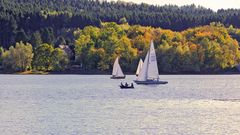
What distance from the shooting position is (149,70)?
320 ft

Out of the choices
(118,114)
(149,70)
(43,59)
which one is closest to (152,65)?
(149,70)

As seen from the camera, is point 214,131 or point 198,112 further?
point 198,112

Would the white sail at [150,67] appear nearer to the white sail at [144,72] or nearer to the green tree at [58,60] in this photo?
the white sail at [144,72]

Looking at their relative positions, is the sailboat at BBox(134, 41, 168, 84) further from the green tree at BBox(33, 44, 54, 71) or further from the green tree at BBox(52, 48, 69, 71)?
the green tree at BBox(33, 44, 54, 71)

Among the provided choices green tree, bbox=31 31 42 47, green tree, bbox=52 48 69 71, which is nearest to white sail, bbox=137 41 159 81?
green tree, bbox=52 48 69 71

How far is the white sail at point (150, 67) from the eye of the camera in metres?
97.2

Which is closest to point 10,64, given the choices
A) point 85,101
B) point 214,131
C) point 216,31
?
point 216,31

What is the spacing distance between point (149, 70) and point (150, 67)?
2.12 ft

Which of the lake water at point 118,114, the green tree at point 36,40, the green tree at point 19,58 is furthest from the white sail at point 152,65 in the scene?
the green tree at point 36,40

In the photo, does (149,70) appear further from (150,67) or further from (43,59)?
(43,59)

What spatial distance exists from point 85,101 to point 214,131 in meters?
26.6

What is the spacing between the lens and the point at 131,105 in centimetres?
6544

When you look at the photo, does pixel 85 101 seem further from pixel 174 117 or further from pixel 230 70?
pixel 230 70

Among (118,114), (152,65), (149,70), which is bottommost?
(118,114)
